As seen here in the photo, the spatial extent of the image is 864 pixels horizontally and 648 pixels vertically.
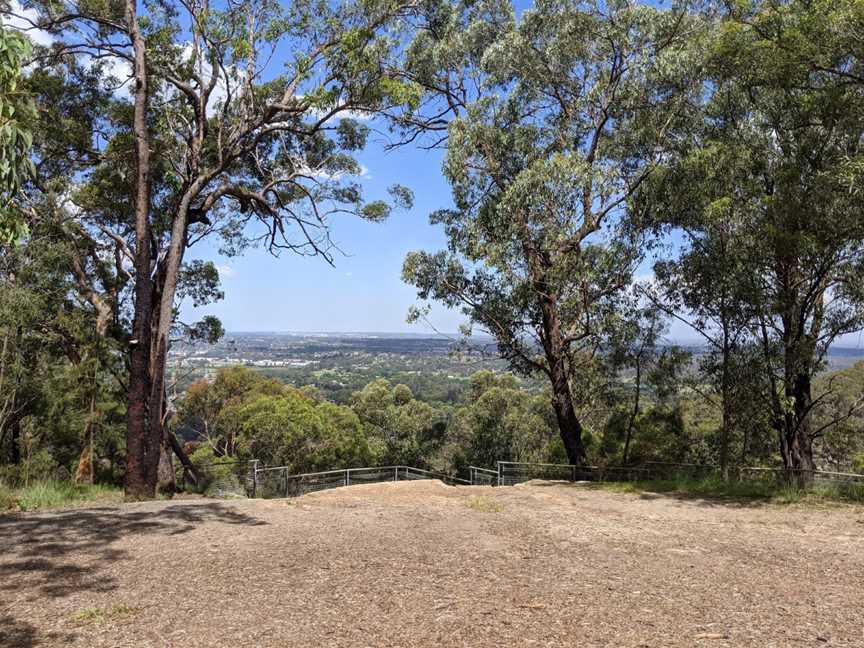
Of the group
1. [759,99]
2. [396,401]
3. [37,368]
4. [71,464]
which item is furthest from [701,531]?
[396,401]

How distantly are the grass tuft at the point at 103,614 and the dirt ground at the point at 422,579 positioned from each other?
1cm

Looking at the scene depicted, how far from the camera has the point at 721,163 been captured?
1022 centimetres

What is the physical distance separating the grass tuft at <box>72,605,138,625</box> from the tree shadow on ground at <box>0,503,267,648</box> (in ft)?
0.83

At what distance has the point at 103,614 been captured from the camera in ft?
11.7

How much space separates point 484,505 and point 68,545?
17.1 feet

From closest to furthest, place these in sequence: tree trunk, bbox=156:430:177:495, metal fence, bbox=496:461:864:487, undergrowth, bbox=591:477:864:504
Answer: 1. undergrowth, bbox=591:477:864:504
2. tree trunk, bbox=156:430:177:495
3. metal fence, bbox=496:461:864:487

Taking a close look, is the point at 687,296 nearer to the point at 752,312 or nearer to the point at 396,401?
the point at 752,312

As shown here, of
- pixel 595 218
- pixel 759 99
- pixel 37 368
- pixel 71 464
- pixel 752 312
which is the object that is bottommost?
pixel 71 464

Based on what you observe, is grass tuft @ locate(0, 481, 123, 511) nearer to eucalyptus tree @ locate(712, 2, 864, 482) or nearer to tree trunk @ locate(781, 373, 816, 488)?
eucalyptus tree @ locate(712, 2, 864, 482)

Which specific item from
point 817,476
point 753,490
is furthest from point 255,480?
point 817,476

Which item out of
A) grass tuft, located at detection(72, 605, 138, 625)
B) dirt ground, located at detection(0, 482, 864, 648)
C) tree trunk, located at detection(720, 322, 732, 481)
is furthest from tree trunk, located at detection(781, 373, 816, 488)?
grass tuft, located at detection(72, 605, 138, 625)

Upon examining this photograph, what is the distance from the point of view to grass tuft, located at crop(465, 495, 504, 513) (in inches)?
313

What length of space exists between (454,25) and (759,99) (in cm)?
692

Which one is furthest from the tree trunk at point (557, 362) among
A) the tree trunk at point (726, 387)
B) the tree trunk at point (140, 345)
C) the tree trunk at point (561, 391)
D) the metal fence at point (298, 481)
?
the tree trunk at point (140, 345)
